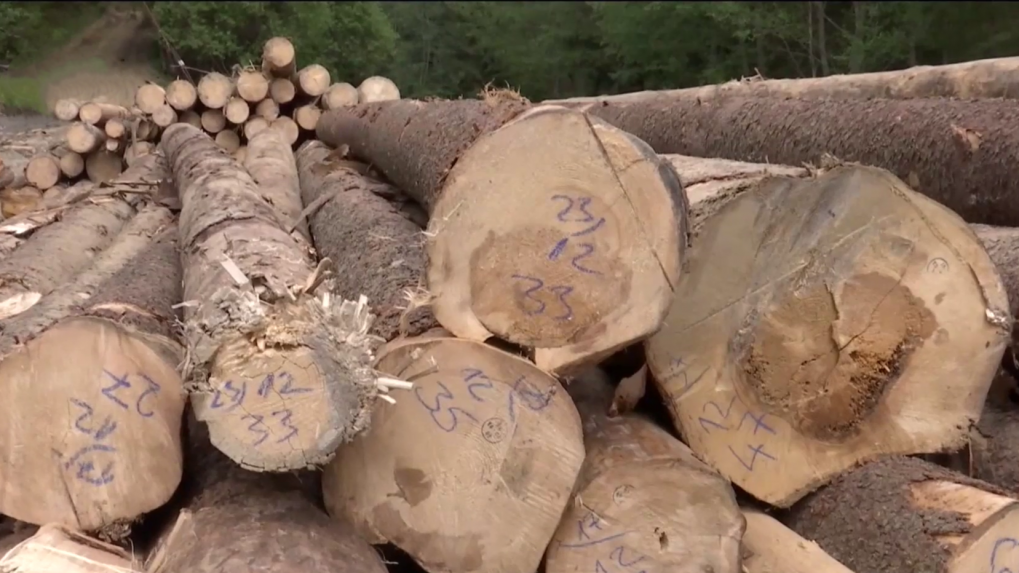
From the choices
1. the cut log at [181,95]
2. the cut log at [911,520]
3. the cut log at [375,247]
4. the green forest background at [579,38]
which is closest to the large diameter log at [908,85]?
the cut log at [375,247]

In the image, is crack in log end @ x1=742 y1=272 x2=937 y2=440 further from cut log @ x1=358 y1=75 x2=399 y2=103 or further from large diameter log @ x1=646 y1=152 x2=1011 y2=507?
cut log @ x1=358 y1=75 x2=399 y2=103

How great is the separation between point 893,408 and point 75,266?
10.0 ft

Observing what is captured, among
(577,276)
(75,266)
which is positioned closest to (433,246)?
(577,276)

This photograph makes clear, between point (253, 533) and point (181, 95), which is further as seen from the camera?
point (181, 95)

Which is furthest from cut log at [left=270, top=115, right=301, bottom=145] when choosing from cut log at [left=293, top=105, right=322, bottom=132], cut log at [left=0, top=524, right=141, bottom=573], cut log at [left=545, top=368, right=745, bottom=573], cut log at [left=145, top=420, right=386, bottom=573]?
cut log at [left=545, top=368, right=745, bottom=573]

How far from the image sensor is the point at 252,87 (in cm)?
688

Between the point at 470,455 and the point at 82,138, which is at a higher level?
the point at 470,455

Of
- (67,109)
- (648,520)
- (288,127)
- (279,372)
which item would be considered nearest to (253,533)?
(279,372)

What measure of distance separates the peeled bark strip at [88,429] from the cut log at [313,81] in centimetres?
550

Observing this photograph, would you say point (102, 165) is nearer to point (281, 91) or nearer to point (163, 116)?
point (163, 116)

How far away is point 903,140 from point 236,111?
5.25m

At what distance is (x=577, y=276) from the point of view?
1758 mm

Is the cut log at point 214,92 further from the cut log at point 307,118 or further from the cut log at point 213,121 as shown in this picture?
the cut log at point 307,118

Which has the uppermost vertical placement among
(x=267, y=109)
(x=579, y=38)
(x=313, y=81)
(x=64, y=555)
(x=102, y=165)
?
(x=64, y=555)
